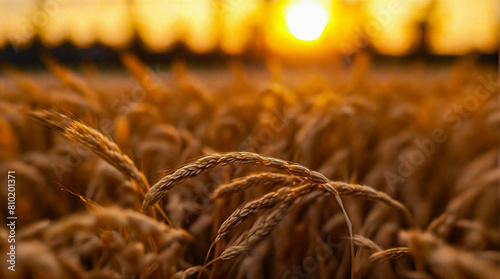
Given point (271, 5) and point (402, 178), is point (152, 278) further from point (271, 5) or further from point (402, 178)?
point (271, 5)

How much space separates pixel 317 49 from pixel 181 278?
7.57 m

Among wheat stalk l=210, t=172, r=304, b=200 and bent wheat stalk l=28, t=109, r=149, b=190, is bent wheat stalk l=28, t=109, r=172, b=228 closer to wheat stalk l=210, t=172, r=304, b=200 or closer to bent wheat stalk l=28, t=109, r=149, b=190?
bent wheat stalk l=28, t=109, r=149, b=190

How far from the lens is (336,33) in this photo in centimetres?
579

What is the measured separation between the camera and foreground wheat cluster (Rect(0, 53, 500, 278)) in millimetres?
633

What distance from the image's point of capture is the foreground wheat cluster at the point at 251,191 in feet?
2.08

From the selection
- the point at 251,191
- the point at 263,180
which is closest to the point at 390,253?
the point at 263,180

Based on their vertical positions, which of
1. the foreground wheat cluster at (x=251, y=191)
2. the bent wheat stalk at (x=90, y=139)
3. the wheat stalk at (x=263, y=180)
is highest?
the bent wheat stalk at (x=90, y=139)

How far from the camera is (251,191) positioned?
1093 millimetres

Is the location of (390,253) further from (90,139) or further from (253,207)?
(90,139)

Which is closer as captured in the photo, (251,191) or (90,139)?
(90,139)

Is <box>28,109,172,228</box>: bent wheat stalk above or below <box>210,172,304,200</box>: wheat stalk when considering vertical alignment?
above

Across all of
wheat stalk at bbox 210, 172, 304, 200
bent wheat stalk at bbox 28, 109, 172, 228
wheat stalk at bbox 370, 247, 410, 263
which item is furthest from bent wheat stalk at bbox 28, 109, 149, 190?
wheat stalk at bbox 370, 247, 410, 263

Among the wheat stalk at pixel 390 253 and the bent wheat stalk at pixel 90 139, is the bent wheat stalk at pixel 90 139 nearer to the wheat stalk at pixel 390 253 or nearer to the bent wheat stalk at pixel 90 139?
the bent wheat stalk at pixel 90 139

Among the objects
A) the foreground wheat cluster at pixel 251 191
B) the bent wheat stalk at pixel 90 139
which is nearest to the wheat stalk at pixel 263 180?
the foreground wheat cluster at pixel 251 191
